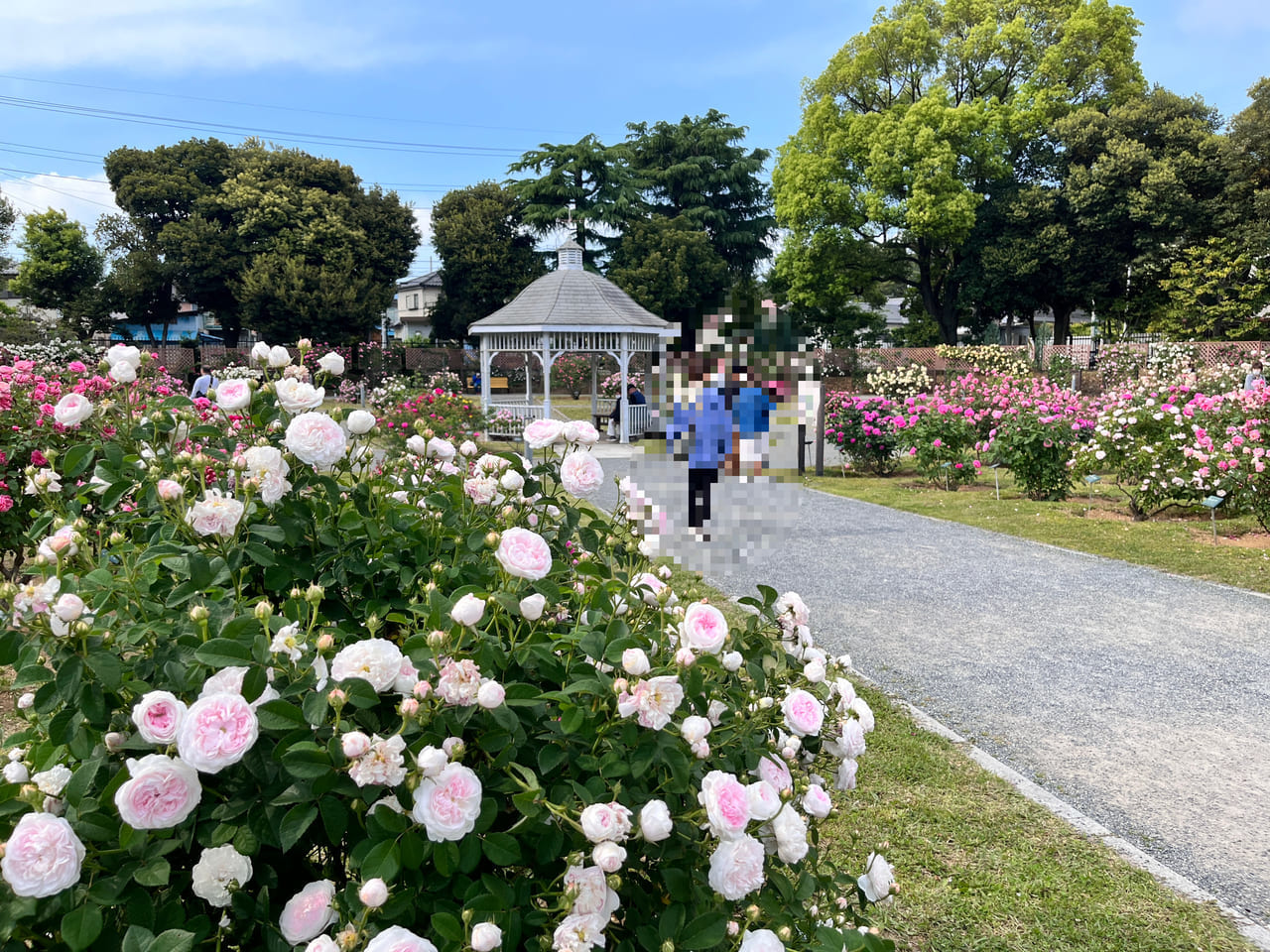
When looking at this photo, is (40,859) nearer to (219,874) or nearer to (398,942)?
(219,874)

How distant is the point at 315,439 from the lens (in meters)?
1.59

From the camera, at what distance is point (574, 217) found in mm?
33062

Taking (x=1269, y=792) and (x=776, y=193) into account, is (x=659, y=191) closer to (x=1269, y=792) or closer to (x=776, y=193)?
(x=776, y=193)

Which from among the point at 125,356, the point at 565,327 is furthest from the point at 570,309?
the point at 125,356

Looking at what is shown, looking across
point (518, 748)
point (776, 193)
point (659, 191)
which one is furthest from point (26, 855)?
point (659, 191)

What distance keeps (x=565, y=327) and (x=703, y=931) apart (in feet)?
50.3

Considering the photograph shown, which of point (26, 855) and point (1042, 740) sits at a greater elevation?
point (26, 855)

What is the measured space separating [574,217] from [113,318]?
17.8 meters

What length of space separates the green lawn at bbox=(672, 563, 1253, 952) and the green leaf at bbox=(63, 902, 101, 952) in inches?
55.3

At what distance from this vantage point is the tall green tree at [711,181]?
37.0m

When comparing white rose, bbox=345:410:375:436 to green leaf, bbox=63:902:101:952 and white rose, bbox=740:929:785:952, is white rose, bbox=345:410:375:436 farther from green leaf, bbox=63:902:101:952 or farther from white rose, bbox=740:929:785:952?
white rose, bbox=740:929:785:952

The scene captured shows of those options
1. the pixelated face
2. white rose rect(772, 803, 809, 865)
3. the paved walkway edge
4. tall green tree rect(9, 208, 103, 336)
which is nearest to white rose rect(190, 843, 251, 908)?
white rose rect(772, 803, 809, 865)

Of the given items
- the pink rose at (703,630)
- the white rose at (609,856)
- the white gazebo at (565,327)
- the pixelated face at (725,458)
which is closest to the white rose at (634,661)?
the pink rose at (703,630)

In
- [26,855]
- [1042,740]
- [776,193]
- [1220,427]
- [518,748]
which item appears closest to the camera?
[26,855]
